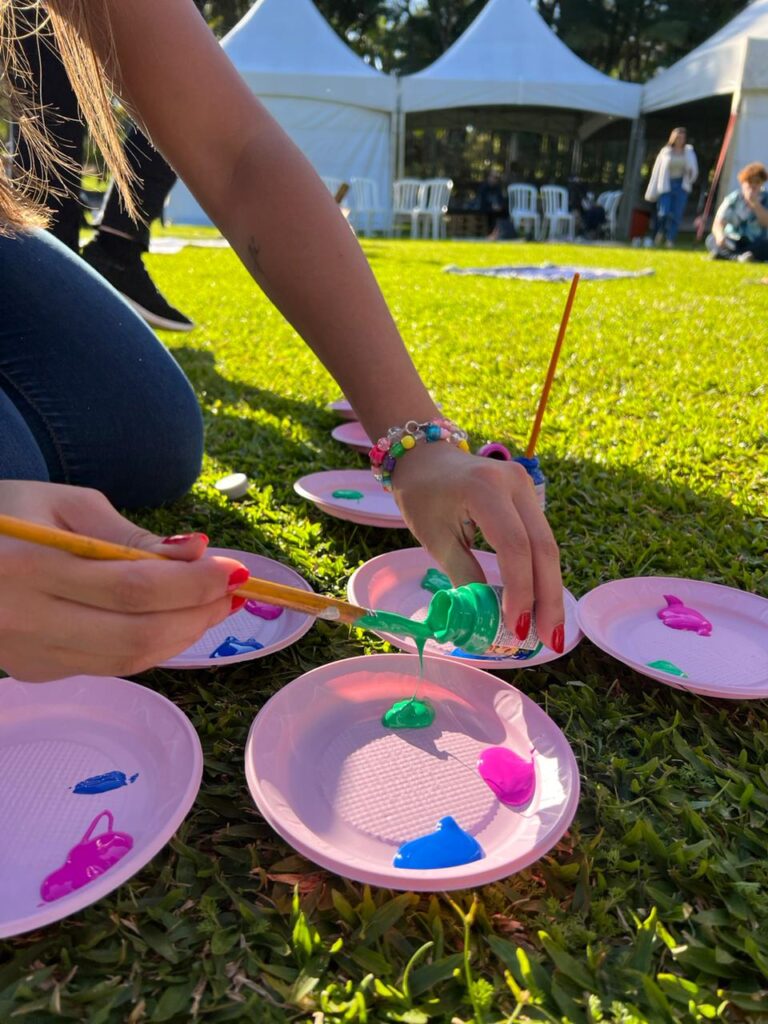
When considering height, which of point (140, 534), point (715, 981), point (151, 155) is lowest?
point (715, 981)

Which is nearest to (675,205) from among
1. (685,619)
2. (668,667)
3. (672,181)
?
(672,181)

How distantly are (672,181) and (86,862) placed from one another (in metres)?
12.8

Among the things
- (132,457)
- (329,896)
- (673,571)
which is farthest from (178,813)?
(673,571)

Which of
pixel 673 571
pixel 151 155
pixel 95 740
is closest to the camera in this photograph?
pixel 95 740

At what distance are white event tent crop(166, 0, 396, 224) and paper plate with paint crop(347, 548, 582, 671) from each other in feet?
38.2

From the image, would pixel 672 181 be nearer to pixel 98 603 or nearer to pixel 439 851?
pixel 439 851

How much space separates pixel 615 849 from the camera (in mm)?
880

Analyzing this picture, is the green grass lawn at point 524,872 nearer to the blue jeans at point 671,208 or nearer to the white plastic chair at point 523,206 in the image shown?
the blue jeans at point 671,208

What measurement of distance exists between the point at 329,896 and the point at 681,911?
375 millimetres

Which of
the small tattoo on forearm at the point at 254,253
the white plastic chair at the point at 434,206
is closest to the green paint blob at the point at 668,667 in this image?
the small tattoo on forearm at the point at 254,253

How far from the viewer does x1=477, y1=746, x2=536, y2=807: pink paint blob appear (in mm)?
924

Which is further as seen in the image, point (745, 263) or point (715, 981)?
point (745, 263)

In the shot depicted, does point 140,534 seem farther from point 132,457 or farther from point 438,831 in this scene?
point 132,457

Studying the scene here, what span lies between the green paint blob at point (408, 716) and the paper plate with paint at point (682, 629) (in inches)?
12.3
